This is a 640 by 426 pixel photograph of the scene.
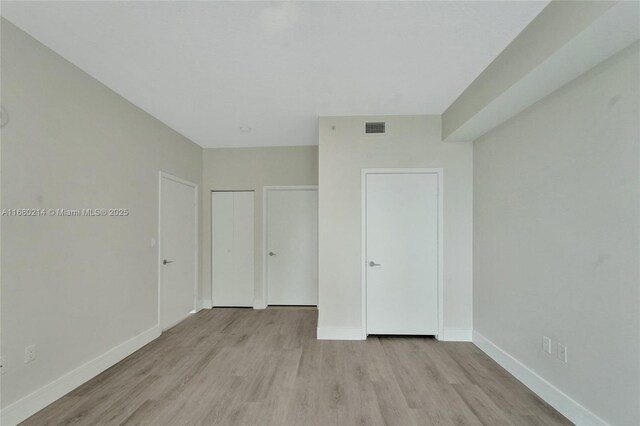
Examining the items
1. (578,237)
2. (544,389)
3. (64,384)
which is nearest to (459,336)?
(544,389)

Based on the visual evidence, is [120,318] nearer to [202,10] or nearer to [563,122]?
[202,10]

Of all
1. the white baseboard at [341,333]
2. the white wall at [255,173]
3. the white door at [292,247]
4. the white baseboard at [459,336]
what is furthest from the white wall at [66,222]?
the white baseboard at [459,336]

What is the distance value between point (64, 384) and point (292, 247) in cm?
283

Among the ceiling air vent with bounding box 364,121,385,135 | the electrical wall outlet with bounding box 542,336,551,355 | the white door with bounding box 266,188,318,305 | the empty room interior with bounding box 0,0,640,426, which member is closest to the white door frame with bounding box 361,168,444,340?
the empty room interior with bounding box 0,0,640,426

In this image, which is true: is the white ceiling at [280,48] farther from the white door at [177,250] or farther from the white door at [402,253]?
the white door at [177,250]

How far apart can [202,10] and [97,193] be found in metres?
1.86

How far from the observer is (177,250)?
3607 millimetres

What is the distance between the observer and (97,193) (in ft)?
7.78

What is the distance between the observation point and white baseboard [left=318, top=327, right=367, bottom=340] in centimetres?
306

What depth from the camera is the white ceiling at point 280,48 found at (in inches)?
62.1

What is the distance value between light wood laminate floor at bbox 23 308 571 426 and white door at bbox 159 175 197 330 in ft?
1.70

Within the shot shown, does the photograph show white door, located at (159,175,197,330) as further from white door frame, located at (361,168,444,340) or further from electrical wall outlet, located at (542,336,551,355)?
electrical wall outlet, located at (542,336,551,355)

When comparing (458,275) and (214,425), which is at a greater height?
(458,275)

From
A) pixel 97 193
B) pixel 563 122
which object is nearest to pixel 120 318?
pixel 97 193
